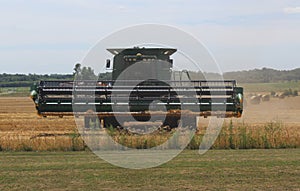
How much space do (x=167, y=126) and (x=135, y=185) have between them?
9.38 meters

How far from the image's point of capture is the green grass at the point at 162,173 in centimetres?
1163

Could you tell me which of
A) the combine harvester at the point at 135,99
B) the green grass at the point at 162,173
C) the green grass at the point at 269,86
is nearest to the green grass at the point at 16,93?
the green grass at the point at 269,86

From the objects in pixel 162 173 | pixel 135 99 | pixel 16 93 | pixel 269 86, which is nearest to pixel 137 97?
pixel 135 99

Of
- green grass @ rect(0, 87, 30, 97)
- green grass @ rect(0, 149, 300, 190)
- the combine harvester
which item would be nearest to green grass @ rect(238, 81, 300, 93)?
green grass @ rect(0, 87, 30, 97)

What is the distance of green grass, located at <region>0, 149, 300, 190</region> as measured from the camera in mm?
11633

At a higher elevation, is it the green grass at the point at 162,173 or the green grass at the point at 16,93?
the green grass at the point at 16,93

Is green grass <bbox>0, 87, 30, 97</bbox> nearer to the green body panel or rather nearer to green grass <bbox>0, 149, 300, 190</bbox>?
the green body panel

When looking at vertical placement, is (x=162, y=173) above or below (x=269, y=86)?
below

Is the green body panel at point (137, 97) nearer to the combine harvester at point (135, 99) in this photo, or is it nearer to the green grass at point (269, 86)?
the combine harvester at point (135, 99)

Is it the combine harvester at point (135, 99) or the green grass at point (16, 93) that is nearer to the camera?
the combine harvester at point (135, 99)

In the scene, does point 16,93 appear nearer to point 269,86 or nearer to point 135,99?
point 269,86

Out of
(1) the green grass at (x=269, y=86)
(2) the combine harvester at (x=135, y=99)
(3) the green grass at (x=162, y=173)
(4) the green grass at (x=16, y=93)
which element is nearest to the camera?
(3) the green grass at (x=162, y=173)

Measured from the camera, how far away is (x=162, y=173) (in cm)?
1316

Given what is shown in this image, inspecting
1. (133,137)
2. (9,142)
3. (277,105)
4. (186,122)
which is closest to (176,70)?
(186,122)
